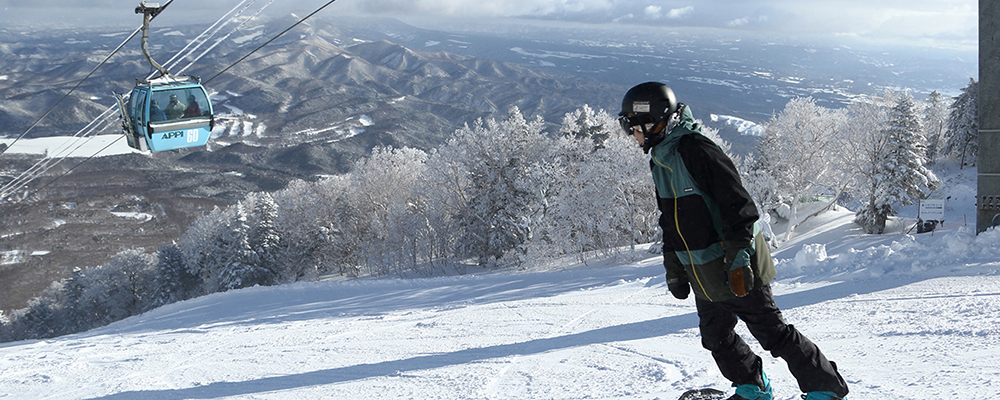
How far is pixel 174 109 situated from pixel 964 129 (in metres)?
50.5

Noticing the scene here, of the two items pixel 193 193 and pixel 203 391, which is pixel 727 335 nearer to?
pixel 203 391

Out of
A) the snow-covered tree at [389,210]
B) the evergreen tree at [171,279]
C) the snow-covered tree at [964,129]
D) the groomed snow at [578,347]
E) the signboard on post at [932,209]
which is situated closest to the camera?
the groomed snow at [578,347]

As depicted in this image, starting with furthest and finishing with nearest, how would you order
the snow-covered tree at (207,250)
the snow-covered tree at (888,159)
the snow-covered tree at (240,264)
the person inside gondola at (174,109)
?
the snow-covered tree at (207,250)
the snow-covered tree at (240,264)
the snow-covered tree at (888,159)
the person inside gondola at (174,109)

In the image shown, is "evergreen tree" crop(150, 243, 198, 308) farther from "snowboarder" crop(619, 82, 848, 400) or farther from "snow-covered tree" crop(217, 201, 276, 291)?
"snowboarder" crop(619, 82, 848, 400)

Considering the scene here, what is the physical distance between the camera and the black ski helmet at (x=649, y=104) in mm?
3253

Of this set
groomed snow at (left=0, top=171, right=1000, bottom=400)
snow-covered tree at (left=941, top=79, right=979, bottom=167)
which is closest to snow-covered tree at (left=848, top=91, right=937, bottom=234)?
snow-covered tree at (left=941, top=79, right=979, bottom=167)

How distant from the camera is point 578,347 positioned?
593cm

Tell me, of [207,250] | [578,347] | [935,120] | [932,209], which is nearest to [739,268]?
[578,347]

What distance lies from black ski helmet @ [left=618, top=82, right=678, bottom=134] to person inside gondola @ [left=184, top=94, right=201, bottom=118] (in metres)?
12.1

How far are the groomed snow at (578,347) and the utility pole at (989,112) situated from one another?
2461 millimetres

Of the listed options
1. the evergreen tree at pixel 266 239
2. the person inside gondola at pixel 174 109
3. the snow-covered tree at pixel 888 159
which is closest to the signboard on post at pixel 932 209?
the snow-covered tree at pixel 888 159

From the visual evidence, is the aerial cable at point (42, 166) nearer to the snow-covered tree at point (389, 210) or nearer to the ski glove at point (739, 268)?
the ski glove at point (739, 268)

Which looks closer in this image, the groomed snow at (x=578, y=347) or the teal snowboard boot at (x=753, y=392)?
the teal snowboard boot at (x=753, y=392)

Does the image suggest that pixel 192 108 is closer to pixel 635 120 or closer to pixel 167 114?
pixel 167 114
